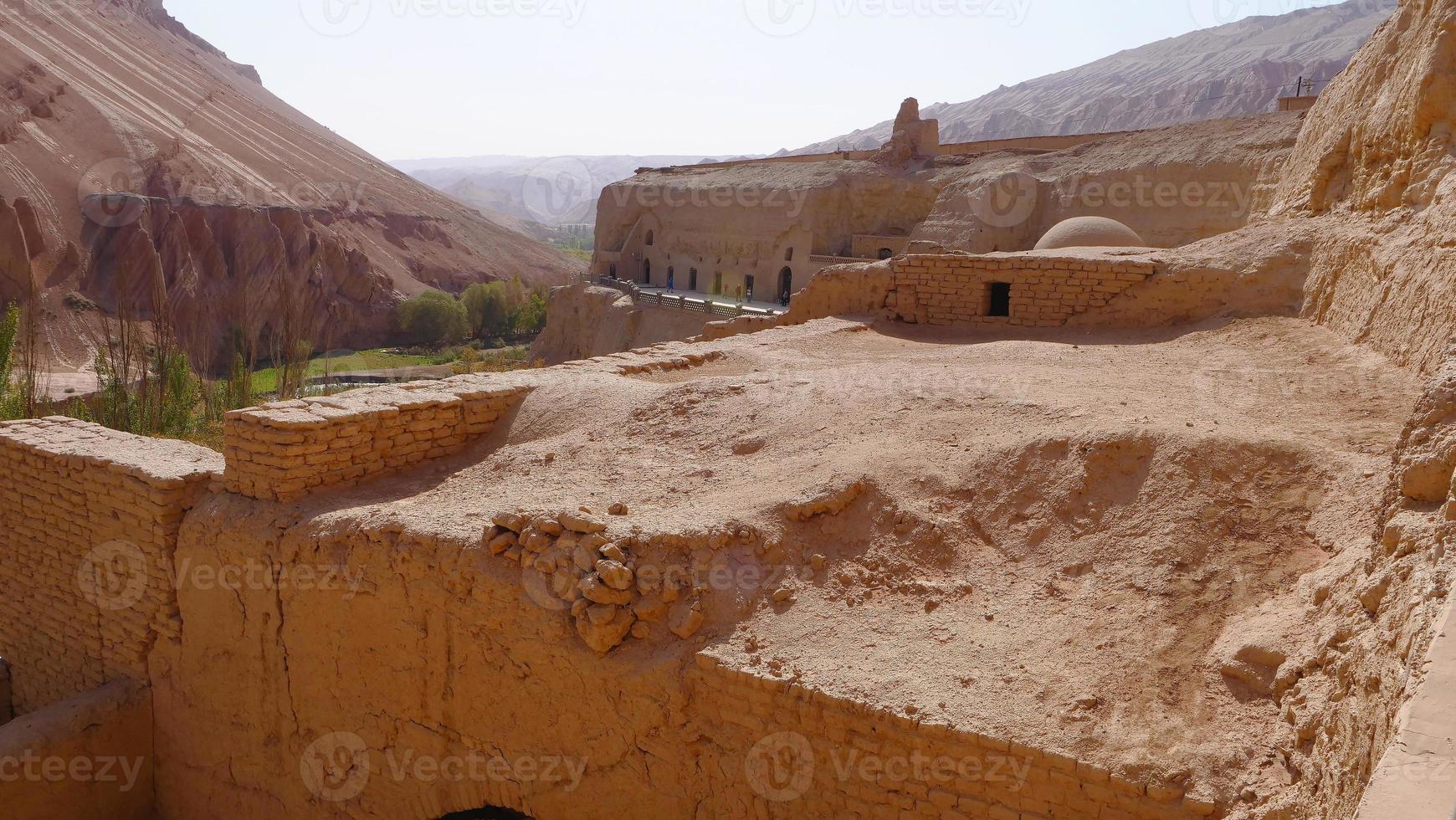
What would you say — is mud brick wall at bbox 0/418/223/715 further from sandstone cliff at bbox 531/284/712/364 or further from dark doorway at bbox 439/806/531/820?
sandstone cliff at bbox 531/284/712/364

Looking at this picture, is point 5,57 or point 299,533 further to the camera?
point 5,57

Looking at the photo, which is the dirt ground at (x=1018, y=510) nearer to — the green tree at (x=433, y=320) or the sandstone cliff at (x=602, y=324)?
the sandstone cliff at (x=602, y=324)

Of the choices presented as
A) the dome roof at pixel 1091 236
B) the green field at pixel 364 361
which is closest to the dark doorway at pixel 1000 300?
the dome roof at pixel 1091 236

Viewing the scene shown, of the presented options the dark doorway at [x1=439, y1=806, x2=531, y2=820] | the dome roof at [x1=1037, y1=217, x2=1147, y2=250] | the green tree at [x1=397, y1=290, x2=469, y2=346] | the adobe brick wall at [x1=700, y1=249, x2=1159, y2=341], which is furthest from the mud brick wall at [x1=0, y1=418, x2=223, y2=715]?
the green tree at [x1=397, y1=290, x2=469, y2=346]

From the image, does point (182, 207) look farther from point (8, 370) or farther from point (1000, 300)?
point (1000, 300)

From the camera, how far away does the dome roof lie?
12.1 metres

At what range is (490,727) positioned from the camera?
442cm

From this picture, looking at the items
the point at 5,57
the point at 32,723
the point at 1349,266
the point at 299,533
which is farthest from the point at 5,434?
the point at 5,57

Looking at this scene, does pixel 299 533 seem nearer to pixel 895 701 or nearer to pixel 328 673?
pixel 328 673

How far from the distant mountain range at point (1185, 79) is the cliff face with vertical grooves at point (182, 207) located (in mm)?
33274

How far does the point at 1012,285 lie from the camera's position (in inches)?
336

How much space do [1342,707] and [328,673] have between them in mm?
4510

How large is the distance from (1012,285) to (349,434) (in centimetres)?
589

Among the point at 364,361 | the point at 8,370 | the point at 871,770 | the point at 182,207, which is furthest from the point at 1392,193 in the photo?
the point at 182,207
